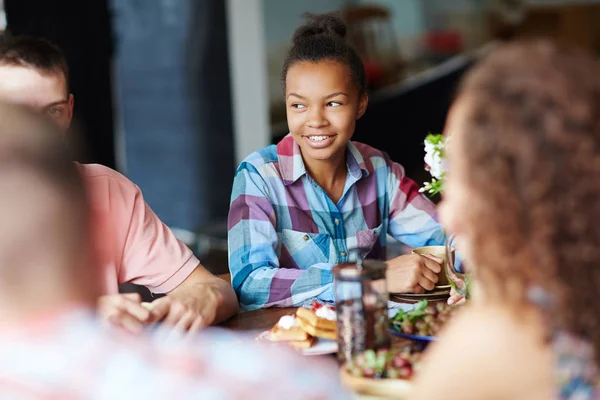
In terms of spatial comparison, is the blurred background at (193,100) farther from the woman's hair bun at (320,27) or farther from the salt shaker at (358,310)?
the salt shaker at (358,310)

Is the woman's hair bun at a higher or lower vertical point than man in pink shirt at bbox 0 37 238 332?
higher

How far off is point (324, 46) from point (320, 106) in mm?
177

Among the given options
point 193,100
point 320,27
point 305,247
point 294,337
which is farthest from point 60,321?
point 193,100

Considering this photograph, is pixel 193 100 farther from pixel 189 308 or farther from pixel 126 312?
pixel 126 312

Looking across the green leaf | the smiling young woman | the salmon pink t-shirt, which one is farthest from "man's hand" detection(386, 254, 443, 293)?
the green leaf

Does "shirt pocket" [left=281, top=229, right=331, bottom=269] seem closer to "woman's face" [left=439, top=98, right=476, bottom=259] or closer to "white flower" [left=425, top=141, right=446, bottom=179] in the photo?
"white flower" [left=425, top=141, right=446, bottom=179]

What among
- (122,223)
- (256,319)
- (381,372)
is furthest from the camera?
(122,223)

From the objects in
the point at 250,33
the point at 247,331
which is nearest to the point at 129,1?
the point at 250,33

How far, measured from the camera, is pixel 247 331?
170cm

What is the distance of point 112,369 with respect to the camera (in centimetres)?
88

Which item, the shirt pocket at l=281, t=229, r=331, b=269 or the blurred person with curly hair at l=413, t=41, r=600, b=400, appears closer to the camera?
the blurred person with curly hair at l=413, t=41, r=600, b=400

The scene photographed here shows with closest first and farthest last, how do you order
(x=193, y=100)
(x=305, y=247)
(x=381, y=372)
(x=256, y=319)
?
1. (x=381, y=372)
2. (x=256, y=319)
3. (x=305, y=247)
4. (x=193, y=100)

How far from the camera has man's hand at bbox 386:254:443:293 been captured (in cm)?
189

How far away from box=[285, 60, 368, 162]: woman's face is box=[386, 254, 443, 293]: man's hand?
458 mm
